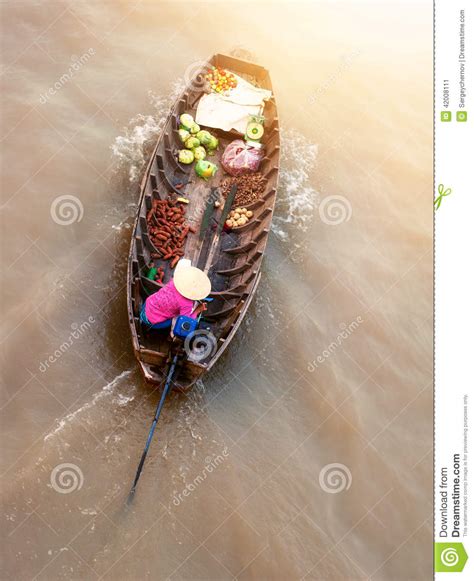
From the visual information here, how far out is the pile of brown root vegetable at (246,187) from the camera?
9.77 m

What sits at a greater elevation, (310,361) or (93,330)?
(93,330)

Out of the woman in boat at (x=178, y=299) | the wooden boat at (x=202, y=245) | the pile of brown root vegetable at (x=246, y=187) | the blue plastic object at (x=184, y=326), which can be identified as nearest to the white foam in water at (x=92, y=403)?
the wooden boat at (x=202, y=245)

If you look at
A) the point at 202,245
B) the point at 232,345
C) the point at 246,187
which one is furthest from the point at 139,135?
the point at 232,345

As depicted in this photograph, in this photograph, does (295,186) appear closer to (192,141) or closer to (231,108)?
(231,108)

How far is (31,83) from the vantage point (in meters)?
11.1

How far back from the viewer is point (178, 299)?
7.40 m

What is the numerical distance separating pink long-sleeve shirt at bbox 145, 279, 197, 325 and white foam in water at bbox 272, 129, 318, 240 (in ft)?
12.1

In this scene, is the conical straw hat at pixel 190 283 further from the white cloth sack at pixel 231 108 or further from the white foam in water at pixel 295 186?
the white cloth sack at pixel 231 108

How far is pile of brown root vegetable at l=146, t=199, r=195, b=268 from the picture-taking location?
8.86 m

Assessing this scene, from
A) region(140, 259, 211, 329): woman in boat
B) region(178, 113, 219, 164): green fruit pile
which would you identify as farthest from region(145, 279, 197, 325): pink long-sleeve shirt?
region(178, 113, 219, 164): green fruit pile
